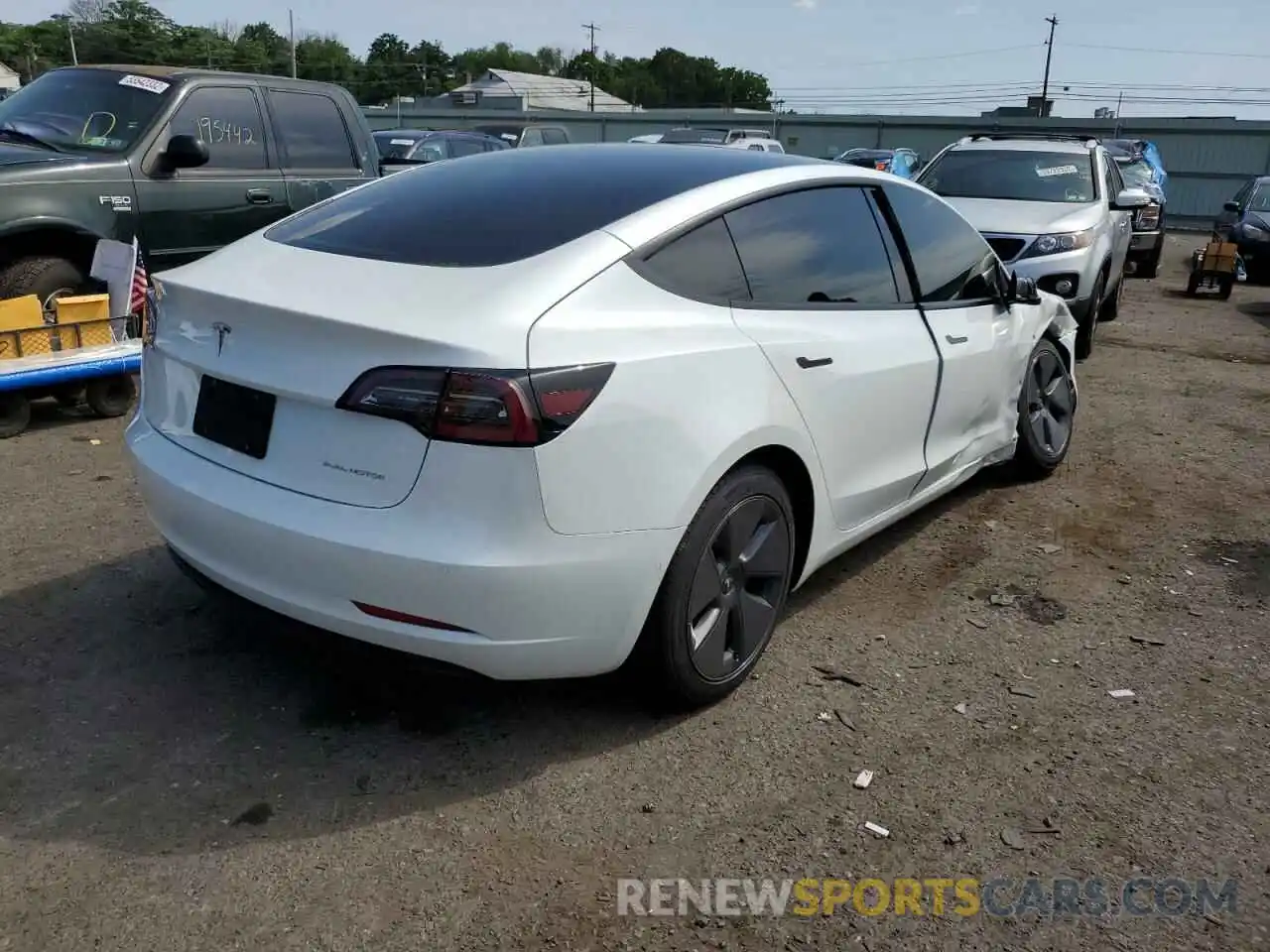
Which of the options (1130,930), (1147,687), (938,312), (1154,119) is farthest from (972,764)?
(1154,119)

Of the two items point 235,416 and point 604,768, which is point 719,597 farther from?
point 235,416

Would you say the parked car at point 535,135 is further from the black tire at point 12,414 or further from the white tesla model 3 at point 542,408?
the white tesla model 3 at point 542,408

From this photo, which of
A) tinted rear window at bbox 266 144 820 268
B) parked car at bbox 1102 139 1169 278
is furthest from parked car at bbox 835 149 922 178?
tinted rear window at bbox 266 144 820 268

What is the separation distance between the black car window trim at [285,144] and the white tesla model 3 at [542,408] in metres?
4.30

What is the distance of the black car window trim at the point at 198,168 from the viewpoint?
22.0 feet

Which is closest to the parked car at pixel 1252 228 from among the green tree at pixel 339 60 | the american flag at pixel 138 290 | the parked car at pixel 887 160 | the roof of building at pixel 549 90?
the parked car at pixel 887 160

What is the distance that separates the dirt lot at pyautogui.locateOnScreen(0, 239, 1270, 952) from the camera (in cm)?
243

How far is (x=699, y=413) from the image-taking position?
2.89 m

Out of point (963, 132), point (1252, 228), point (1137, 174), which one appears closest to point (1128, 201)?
point (1252, 228)

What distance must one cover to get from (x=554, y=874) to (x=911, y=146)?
36.3m

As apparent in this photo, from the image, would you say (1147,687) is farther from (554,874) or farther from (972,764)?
(554,874)

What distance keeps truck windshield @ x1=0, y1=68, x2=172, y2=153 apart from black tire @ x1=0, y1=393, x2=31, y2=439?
→ 72.2 inches

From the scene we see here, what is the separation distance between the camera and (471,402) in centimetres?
251

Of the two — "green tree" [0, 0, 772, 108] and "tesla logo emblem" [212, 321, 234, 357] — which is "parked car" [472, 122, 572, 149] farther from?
"green tree" [0, 0, 772, 108]
